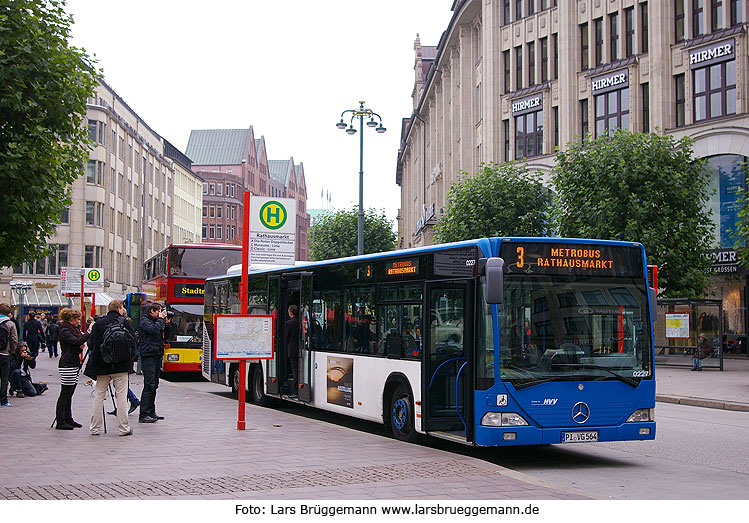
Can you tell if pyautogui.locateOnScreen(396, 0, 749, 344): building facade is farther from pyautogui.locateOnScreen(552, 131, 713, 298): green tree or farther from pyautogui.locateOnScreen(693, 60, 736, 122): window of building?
pyautogui.locateOnScreen(552, 131, 713, 298): green tree

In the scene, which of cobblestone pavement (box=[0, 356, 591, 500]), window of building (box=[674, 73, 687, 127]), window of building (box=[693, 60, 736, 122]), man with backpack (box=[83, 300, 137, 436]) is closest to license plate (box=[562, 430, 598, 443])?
cobblestone pavement (box=[0, 356, 591, 500])

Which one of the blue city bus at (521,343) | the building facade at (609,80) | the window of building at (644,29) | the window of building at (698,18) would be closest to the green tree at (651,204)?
the building facade at (609,80)

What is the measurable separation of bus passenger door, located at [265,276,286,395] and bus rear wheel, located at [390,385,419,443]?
498cm

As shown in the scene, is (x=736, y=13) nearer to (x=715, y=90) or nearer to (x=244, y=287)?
(x=715, y=90)

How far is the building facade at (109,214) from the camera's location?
6988 cm

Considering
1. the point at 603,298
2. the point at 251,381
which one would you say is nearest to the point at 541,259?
the point at 603,298

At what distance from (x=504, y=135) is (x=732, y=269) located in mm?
14816

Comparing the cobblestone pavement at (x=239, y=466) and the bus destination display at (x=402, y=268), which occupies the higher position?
the bus destination display at (x=402, y=268)

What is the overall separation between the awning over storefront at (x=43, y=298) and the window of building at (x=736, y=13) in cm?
4902

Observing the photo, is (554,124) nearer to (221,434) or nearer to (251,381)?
(251,381)

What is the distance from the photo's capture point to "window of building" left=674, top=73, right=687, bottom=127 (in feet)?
132

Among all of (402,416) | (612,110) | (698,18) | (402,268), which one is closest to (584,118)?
(612,110)

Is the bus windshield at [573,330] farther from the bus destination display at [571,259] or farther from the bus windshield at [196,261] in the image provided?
the bus windshield at [196,261]

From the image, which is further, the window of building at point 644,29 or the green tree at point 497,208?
the window of building at point 644,29
